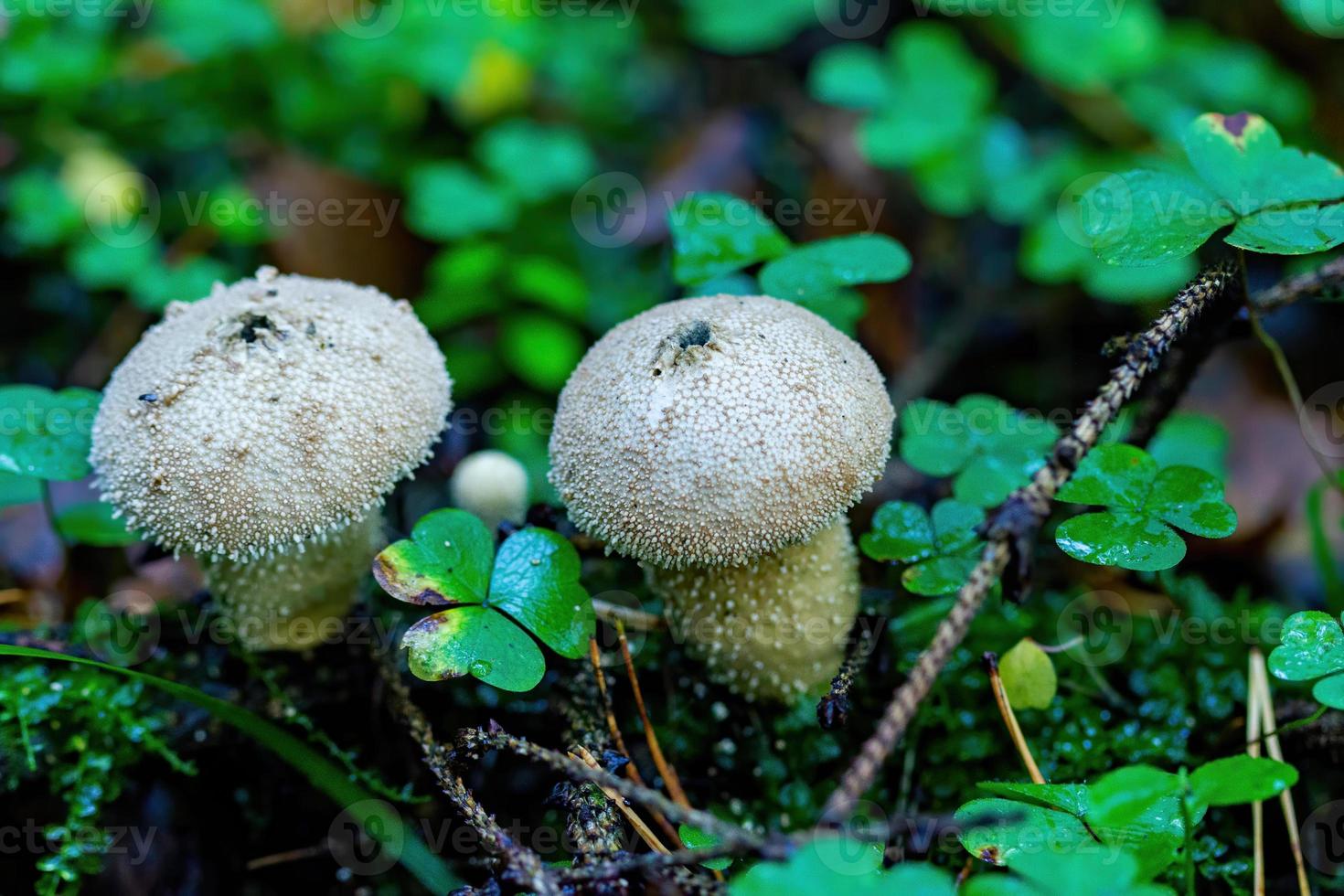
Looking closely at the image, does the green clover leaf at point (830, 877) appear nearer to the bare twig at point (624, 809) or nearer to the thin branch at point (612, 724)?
the bare twig at point (624, 809)

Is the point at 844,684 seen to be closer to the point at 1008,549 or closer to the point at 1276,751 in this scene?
the point at 1008,549

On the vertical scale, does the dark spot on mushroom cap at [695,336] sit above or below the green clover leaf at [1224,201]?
below

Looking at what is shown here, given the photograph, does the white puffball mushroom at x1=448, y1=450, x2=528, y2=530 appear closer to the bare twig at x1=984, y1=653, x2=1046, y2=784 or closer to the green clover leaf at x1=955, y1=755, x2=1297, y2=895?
the bare twig at x1=984, y1=653, x2=1046, y2=784

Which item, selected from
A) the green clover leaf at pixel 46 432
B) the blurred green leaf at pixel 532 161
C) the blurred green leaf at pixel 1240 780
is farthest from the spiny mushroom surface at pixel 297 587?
the blurred green leaf at pixel 532 161

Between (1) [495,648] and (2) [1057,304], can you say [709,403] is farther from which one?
(2) [1057,304]

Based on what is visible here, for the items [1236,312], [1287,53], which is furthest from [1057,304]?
[1236,312]

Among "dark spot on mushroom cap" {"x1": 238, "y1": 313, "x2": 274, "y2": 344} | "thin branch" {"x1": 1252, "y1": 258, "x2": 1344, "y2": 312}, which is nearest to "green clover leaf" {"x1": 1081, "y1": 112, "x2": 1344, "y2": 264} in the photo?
"thin branch" {"x1": 1252, "y1": 258, "x2": 1344, "y2": 312}

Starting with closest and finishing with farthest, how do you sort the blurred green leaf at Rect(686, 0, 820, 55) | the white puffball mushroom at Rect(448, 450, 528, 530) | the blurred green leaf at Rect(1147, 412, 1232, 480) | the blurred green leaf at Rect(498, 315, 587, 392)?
the white puffball mushroom at Rect(448, 450, 528, 530) < the blurred green leaf at Rect(1147, 412, 1232, 480) < the blurred green leaf at Rect(498, 315, 587, 392) < the blurred green leaf at Rect(686, 0, 820, 55)

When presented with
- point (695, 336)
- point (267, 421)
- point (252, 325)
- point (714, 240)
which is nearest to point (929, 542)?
point (695, 336)
